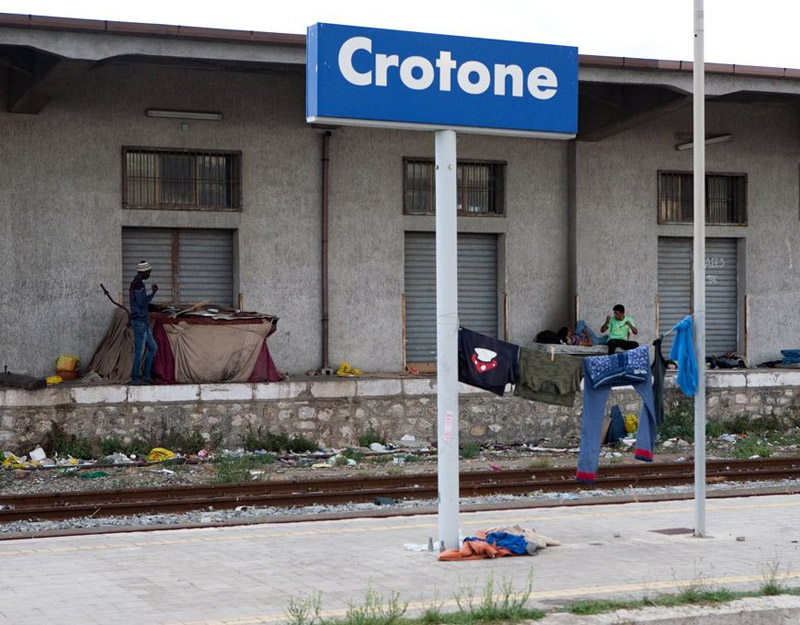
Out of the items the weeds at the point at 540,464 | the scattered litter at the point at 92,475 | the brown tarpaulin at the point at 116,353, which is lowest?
the weeds at the point at 540,464

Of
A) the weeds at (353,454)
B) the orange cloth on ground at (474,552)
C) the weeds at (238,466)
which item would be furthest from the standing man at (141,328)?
the orange cloth on ground at (474,552)

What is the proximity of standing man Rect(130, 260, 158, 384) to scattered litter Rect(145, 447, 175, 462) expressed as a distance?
1420mm

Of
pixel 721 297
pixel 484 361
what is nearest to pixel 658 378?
pixel 484 361

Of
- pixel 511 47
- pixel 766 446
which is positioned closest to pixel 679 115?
pixel 766 446

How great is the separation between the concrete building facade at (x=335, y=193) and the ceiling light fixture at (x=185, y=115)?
0.13m

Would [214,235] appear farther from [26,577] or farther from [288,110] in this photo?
[26,577]

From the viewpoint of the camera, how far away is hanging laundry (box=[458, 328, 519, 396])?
1113cm

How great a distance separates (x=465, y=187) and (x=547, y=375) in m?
11.0

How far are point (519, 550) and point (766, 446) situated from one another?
11709 millimetres

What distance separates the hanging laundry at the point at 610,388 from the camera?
1152 cm

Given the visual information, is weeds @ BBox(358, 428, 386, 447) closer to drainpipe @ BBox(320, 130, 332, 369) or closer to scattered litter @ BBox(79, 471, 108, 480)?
drainpipe @ BBox(320, 130, 332, 369)

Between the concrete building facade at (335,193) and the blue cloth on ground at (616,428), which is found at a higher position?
the concrete building facade at (335,193)

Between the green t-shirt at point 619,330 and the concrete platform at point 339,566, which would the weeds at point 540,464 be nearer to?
the green t-shirt at point 619,330

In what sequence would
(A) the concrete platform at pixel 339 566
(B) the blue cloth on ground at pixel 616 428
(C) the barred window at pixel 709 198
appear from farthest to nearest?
(C) the barred window at pixel 709 198 → (B) the blue cloth on ground at pixel 616 428 → (A) the concrete platform at pixel 339 566
